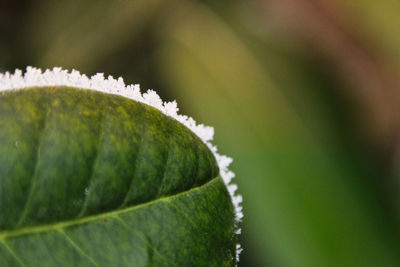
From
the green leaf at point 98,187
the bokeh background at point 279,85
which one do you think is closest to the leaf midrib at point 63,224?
the green leaf at point 98,187

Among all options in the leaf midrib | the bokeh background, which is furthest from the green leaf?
the bokeh background

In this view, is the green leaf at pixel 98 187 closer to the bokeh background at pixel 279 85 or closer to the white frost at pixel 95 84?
the white frost at pixel 95 84

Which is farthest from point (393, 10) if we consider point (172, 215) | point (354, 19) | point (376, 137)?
point (172, 215)

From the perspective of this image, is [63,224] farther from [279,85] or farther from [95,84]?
[279,85]

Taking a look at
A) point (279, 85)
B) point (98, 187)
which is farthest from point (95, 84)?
point (279, 85)

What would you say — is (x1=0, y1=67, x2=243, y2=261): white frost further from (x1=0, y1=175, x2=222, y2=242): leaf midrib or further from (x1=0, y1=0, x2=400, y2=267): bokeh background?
(x1=0, y1=0, x2=400, y2=267): bokeh background
